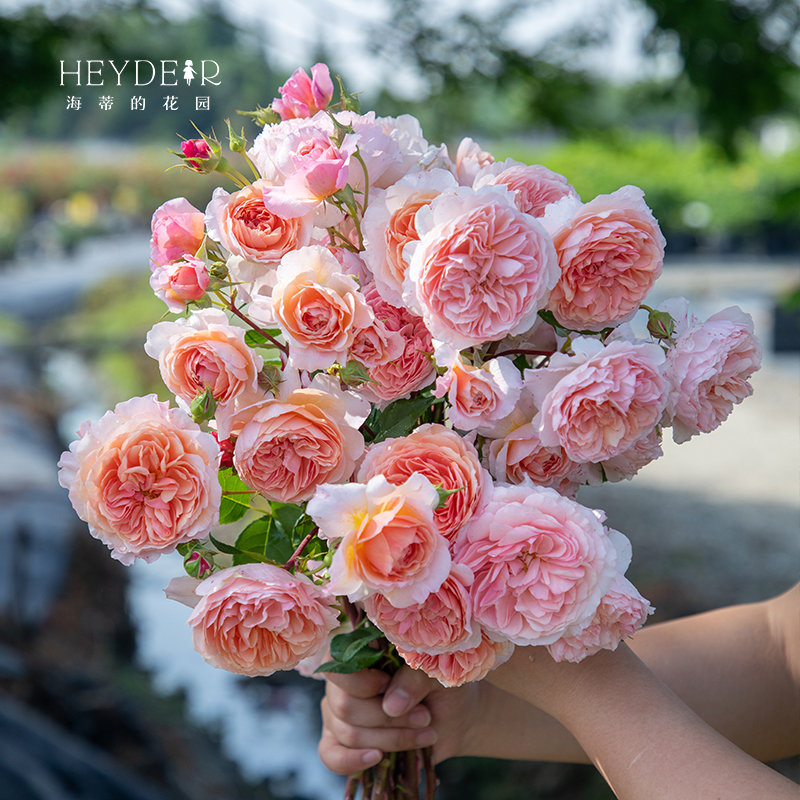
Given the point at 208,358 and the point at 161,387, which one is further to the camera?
Result: the point at 161,387

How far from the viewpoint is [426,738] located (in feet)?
2.87

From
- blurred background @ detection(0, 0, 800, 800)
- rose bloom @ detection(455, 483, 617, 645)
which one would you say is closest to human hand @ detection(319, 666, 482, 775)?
rose bloom @ detection(455, 483, 617, 645)

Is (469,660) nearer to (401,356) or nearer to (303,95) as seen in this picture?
(401,356)

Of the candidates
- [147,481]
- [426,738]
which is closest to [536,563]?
[147,481]

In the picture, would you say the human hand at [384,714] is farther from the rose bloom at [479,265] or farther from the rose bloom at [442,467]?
the rose bloom at [479,265]

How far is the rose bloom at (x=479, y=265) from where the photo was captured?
56cm

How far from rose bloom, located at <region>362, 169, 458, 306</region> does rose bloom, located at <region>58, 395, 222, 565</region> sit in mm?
186

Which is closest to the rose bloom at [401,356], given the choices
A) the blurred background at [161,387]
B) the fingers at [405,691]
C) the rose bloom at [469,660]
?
the rose bloom at [469,660]

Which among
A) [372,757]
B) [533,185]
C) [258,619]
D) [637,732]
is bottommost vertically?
[372,757]

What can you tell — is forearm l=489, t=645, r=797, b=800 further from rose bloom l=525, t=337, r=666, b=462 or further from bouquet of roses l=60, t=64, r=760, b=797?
rose bloom l=525, t=337, r=666, b=462

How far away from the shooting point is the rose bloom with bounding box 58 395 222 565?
58 centimetres

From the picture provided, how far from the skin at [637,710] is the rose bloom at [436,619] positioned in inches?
5.7

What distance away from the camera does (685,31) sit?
255cm

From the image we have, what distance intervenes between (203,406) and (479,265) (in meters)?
0.24
